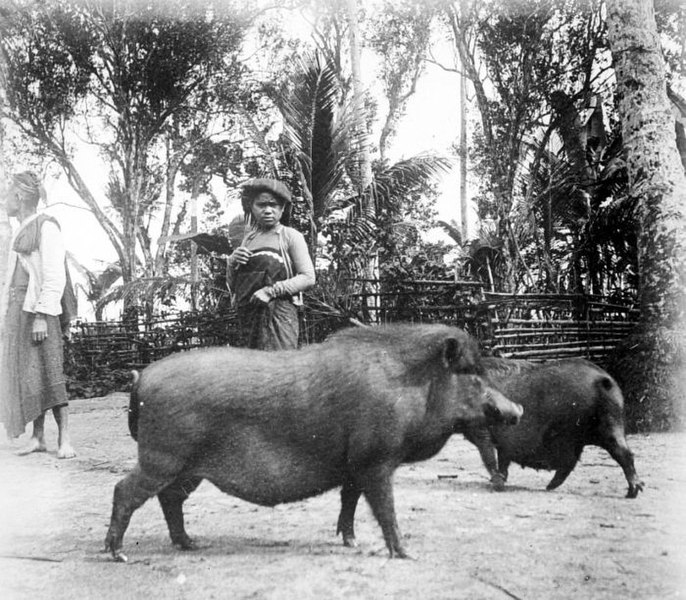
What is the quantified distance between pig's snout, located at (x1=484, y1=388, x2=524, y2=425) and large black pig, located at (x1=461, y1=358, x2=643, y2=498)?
109cm

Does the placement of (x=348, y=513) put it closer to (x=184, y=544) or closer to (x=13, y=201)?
(x=184, y=544)

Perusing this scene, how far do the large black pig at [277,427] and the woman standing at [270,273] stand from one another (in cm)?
91

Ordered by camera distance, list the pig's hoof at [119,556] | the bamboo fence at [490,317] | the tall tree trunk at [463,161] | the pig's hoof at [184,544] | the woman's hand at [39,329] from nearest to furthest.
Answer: the pig's hoof at [119,556]
the pig's hoof at [184,544]
the woman's hand at [39,329]
the bamboo fence at [490,317]
the tall tree trunk at [463,161]

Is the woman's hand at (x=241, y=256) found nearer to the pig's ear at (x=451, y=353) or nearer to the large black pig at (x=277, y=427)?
the large black pig at (x=277, y=427)

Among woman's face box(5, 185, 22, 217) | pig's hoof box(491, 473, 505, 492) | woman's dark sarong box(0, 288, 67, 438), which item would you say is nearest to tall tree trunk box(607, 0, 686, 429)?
pig's hoof box(491, 473, 505, 492)

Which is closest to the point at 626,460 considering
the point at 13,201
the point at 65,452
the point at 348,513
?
the point at 348,513

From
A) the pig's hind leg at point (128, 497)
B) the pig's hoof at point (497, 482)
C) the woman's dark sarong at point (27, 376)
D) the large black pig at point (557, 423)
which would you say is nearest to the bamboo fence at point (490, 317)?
the large black pig at point (557, 423)

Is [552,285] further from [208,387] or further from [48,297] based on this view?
[208,387]

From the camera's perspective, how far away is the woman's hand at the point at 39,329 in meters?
5.07

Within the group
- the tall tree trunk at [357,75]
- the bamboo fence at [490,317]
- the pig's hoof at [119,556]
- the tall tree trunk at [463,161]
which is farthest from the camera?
the tall tree trunk at [463,161]

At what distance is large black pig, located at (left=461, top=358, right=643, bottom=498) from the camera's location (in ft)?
14.0

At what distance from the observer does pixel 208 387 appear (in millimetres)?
2826

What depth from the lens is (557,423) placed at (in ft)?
14.4

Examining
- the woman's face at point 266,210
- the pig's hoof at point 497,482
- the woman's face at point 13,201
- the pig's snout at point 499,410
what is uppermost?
the woman's face at point 13,201
